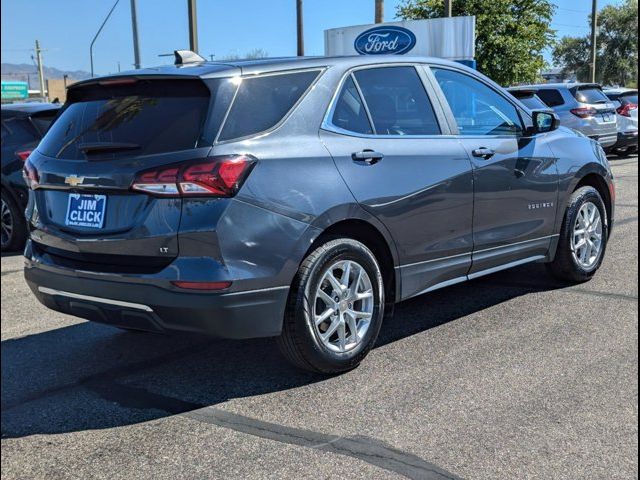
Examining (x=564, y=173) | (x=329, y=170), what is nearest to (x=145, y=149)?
(x=329, y=170)

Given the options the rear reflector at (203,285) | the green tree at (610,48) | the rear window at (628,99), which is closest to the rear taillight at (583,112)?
the green tree at (610,48)

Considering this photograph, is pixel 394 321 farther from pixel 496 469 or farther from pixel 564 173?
pixel 496 469

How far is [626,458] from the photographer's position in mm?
3045

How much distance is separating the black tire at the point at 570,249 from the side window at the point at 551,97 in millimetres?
10146

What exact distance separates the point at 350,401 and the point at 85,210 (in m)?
1.70

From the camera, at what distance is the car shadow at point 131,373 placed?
3.60 meters

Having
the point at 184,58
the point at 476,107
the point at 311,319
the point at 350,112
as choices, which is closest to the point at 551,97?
the point at 476,107

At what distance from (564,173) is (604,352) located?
1.74m

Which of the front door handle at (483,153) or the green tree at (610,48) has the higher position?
the green tree at (610,48)

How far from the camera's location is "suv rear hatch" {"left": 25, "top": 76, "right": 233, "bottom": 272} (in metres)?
3.52

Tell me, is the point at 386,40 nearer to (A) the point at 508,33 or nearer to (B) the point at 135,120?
(A) the point at 508,33

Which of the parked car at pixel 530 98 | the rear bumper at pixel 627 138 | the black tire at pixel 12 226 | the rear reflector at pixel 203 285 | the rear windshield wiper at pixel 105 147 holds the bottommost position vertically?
the black tire at pixel 12 226

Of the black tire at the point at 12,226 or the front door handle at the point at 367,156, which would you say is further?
the black tire at the point at 12,226

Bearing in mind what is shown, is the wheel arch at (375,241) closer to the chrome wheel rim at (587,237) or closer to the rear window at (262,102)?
the rear window at (262,102)
